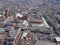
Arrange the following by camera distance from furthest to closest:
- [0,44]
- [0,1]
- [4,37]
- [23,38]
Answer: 1. [0,1]
2. [23,38]
3. [4,37]
4. [0,44]

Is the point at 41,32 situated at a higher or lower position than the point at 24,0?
A: lower

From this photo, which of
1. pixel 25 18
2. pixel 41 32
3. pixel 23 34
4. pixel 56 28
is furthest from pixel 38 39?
pixel 25 18

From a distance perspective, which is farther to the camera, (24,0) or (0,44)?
(24,0)

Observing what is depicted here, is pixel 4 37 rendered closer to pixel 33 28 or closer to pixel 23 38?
pixel 23 38

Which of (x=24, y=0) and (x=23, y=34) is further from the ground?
(x=24, y=0)

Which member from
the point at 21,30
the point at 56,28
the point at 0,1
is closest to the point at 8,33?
the point at 21,30

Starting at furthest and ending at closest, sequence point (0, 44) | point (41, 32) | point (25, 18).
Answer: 1. point (25, 18)
2. point (41, 32)
3. point (0, 44)

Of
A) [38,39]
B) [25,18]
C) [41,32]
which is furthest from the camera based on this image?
[25,18]

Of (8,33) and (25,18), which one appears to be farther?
(25,18)

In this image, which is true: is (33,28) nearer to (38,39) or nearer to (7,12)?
(38,39)
